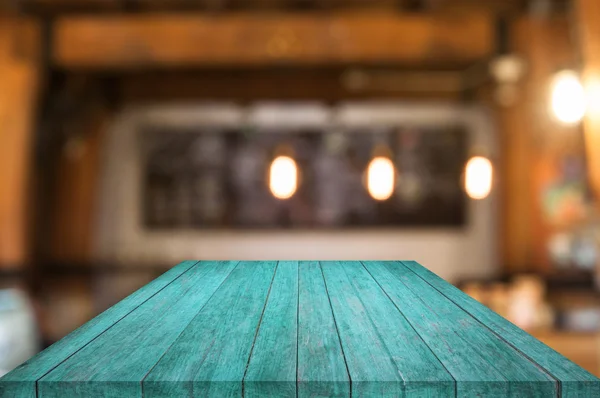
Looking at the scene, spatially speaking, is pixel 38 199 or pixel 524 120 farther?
pixel 524 120

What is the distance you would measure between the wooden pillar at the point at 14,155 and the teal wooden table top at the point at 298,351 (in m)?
4.65

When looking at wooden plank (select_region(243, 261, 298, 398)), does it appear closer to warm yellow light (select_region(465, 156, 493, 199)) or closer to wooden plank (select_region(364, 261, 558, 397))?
wooden plank (select_region(364, 261, 558, 397))

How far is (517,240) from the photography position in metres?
6.48

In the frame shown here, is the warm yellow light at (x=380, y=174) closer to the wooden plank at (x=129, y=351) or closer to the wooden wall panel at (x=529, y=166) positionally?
the wooden wall panel at (x=529, y=166)

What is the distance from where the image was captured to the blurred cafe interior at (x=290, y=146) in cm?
512

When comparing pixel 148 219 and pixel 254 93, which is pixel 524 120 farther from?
pixel 148 219

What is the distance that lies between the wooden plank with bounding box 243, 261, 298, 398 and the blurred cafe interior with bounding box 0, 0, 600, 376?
3.48m

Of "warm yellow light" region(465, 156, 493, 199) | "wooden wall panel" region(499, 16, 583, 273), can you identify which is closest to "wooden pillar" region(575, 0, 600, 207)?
"warm yellow light" region(465, 156, 493, 199)

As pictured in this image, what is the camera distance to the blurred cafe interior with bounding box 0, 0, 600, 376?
5.12 meters

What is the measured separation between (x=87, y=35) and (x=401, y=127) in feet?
13.4

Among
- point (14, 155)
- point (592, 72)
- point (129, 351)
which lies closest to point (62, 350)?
point (129, 351)

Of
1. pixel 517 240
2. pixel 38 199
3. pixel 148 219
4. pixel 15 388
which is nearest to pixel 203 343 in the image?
pixel 15 388

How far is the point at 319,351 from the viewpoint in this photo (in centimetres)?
110

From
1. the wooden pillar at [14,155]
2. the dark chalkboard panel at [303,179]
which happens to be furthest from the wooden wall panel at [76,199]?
the wooden pillar at [14,155]
